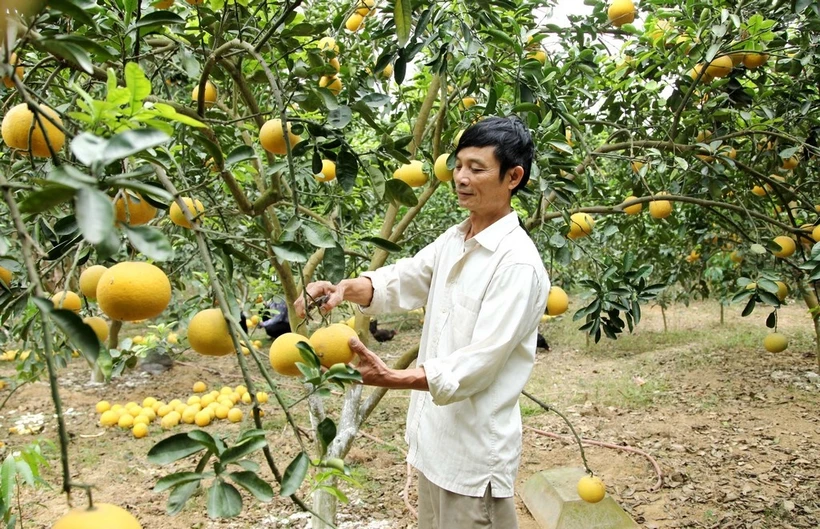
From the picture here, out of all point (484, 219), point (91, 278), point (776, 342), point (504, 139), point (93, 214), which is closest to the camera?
point (93, 214)

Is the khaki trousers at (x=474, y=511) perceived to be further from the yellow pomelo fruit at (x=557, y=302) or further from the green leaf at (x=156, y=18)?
the green leaf at (x=156, y=18)

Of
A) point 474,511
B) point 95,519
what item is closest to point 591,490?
point 474,511

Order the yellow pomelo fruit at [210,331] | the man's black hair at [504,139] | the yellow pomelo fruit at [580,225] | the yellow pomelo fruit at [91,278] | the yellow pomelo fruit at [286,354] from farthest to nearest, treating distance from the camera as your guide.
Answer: the yellow pomelo fruit at [580,225]
the man's black hair at [504,139]
the yellow pomelo fruit at [91,278]
the yellow pomelo fruit at [286,354]
the yellow pomelo fruit at [210,331]

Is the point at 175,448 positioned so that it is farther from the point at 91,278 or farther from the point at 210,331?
the point at 91,278

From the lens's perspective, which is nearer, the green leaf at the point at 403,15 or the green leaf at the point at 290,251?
the green leaf at the point at 290,251

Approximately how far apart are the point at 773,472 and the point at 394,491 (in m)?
2.00

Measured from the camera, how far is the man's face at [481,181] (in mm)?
1538

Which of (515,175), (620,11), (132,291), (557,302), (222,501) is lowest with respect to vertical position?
(557,302)

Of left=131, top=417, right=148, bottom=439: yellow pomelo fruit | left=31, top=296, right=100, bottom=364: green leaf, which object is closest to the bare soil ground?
left=131, top=417, right=148, bottom=439: yellow pomelo fruit

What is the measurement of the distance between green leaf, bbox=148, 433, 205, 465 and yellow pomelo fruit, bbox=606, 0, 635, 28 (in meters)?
2.47

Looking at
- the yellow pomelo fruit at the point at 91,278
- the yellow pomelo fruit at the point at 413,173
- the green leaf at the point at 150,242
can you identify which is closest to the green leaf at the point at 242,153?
the yellow pomelo fruit at the point at 91,278

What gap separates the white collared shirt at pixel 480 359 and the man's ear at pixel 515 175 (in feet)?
0.29

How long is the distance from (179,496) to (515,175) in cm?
116

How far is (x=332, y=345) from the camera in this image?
117 cm
